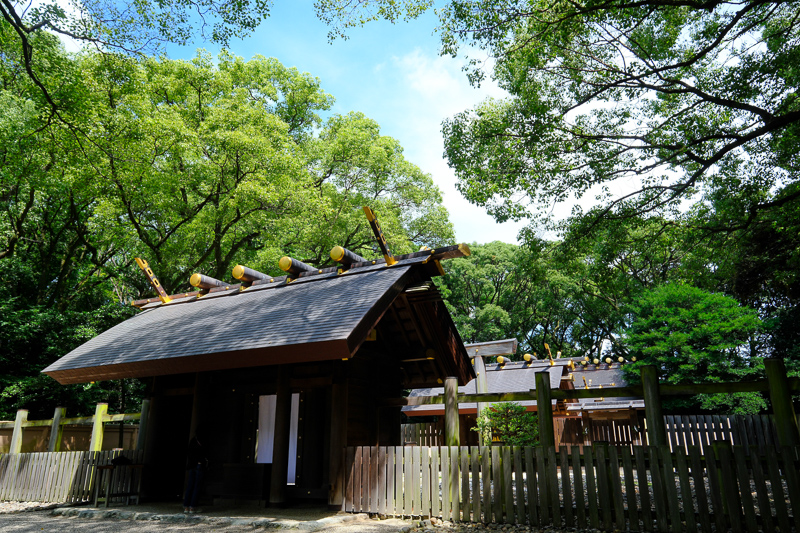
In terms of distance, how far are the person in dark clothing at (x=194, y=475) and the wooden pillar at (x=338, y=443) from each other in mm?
2398

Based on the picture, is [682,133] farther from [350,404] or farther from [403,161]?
[403,161]

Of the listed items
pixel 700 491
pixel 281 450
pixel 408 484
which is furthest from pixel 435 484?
pixel 700 491

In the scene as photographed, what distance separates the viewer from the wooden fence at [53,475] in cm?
1010

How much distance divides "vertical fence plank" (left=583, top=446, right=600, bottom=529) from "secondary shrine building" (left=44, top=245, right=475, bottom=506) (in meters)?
3.37

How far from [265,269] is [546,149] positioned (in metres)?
12.2

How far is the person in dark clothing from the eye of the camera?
8.62 meters

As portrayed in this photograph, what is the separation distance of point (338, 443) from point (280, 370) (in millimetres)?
1705

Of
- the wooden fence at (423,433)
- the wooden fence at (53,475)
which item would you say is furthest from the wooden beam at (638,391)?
the wooden fence at (53,475)

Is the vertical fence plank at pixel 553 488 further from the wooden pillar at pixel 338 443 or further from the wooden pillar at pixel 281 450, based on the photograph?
the wooden pillar at pixel 281 450

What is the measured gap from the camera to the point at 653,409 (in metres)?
6.83

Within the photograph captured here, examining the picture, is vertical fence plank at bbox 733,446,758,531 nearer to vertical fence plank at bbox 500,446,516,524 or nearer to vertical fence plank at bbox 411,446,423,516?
vertical fence plank at bbox 500,446,516,524

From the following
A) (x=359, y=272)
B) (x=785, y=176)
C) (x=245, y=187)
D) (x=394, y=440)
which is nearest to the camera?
(x=359, y=272)

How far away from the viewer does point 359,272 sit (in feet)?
32.4

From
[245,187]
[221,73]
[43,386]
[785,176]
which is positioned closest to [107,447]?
[43,386]
